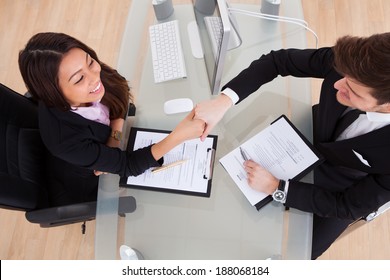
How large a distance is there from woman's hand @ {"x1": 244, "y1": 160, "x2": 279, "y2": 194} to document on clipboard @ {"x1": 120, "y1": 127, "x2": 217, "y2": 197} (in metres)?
0.16

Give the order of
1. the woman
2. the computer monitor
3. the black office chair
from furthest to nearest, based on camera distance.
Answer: the black office chair < the woman < the computer monitor

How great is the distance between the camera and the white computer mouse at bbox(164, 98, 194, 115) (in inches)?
56.7

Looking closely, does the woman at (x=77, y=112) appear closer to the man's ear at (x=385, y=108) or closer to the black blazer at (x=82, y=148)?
the black blazer at (x=82, y=148)

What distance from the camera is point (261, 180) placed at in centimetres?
120

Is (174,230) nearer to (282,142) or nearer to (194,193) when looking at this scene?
(194,193)

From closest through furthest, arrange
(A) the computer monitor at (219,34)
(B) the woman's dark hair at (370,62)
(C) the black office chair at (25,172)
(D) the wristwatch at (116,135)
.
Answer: (B) the woman's dark hair at (370,62) < (A) the computer monitor at (219,34) < (C) the black office chair at (25,172) < (D) the wristwatch at (116,135)

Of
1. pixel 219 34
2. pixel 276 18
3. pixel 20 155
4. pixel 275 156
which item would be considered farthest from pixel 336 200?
pixel 20 155

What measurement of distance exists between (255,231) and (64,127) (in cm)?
79

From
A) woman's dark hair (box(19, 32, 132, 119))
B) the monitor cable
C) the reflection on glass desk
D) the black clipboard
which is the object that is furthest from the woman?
the monitor cable

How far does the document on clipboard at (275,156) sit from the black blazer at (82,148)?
0.99ft

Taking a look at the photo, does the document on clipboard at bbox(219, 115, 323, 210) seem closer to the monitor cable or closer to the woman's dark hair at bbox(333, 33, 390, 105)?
the woman's dark hair at bbox(333, 33, 390, 105)

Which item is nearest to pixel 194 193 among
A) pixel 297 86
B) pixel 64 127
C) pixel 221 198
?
pixel 221 198

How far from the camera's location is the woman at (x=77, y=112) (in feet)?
3.81

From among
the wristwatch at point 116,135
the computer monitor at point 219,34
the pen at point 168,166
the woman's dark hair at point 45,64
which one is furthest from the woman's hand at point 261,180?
the woman's dark hair at point 45,64
